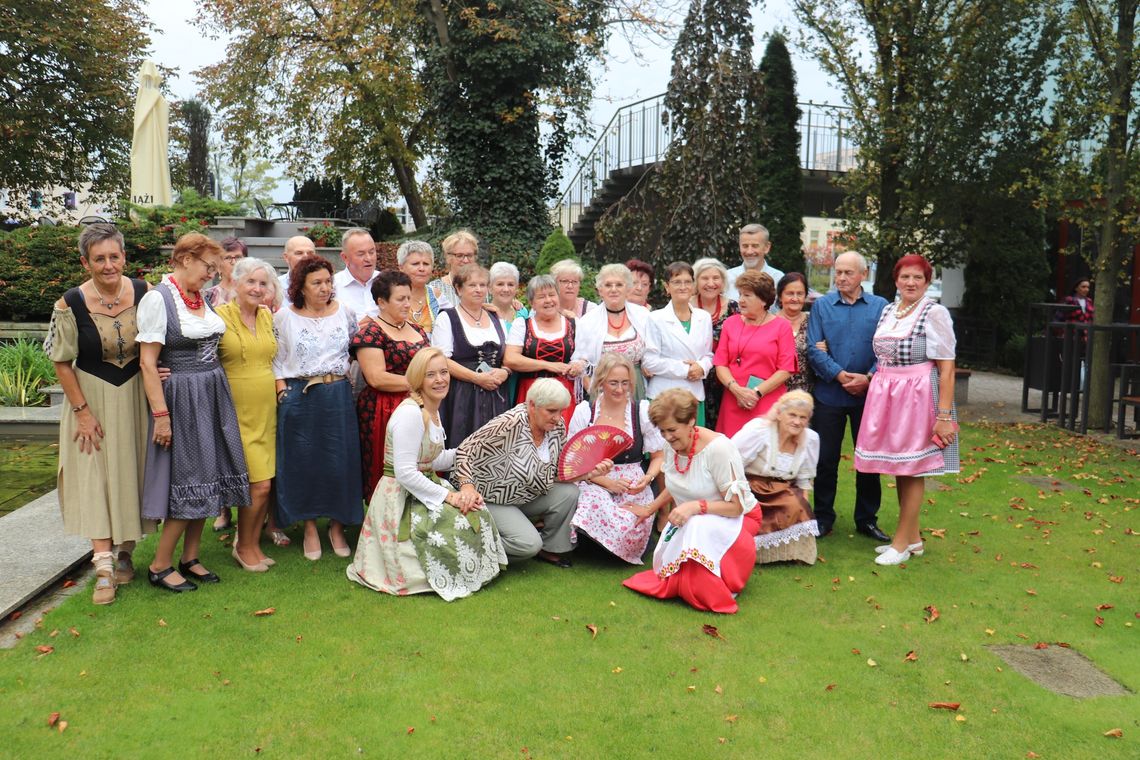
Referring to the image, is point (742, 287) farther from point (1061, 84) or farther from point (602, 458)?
point (1061, 84)

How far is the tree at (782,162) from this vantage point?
56.1 ft

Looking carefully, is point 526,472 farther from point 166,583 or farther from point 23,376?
point 23,376

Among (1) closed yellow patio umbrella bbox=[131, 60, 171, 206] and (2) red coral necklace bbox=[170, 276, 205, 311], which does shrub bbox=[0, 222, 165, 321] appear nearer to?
(1) closed yellow patio umbrella bbox=[131, 60, 171, 206]

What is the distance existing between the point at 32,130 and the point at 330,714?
61.1ft

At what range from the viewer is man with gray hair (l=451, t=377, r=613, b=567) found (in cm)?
469

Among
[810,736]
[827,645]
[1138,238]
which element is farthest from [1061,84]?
[810,736]

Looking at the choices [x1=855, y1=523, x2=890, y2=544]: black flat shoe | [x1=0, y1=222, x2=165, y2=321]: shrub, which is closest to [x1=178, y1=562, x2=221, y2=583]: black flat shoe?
[x1=855, y1=523, x2=890, y2=544]: black flat shoe

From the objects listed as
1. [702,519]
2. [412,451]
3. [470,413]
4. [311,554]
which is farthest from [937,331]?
[311,554]

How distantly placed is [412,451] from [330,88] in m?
15.6

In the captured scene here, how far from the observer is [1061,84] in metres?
9.63

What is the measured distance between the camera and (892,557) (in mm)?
5125

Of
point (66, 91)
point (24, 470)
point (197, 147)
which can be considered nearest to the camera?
point (24, 470)

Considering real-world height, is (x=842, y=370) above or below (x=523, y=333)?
below

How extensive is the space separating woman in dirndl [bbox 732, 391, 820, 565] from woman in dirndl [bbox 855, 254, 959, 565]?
388 mm
